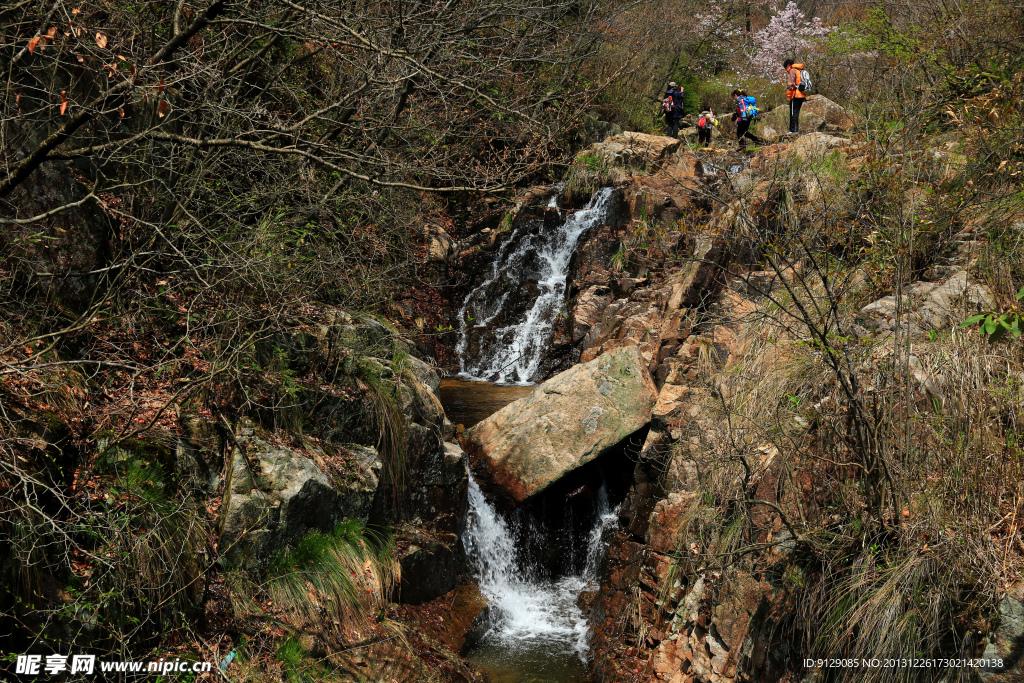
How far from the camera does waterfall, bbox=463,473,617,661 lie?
233 inches

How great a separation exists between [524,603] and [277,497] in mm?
3019

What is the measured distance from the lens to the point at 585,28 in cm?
928

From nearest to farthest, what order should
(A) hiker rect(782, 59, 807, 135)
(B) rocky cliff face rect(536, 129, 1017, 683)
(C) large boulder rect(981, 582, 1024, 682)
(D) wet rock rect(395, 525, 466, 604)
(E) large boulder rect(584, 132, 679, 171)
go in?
(C) large boulder rect(981, 582, 1024, 682), (B) rocky cliff face rect(536, 129, 1017, 683), (D) wet rock rect(395, 525, 466, 604), (E) large boulder rect(584, 132, 679, 171), (A) hiker rect(782, 59, 807, 135)

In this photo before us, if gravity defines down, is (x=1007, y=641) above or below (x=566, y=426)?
below

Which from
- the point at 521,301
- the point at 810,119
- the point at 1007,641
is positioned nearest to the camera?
the point at 1007,641

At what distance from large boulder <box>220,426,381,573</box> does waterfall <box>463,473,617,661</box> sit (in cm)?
177

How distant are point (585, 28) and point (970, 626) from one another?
341 inches

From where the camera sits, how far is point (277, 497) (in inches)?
171

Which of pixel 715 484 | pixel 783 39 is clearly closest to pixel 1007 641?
pixel 715 484

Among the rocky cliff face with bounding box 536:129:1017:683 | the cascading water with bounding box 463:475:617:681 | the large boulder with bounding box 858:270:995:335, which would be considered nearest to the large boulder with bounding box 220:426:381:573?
the cascading water with bounding box 463:475:617:681

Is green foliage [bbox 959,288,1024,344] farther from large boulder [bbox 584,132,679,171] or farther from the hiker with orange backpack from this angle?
the hiker with orange backpack

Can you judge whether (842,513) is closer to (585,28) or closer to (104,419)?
(104,419)

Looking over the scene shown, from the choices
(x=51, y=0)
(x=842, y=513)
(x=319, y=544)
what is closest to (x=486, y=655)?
(x=319, y=544)

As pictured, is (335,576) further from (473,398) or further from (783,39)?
(783,39)
